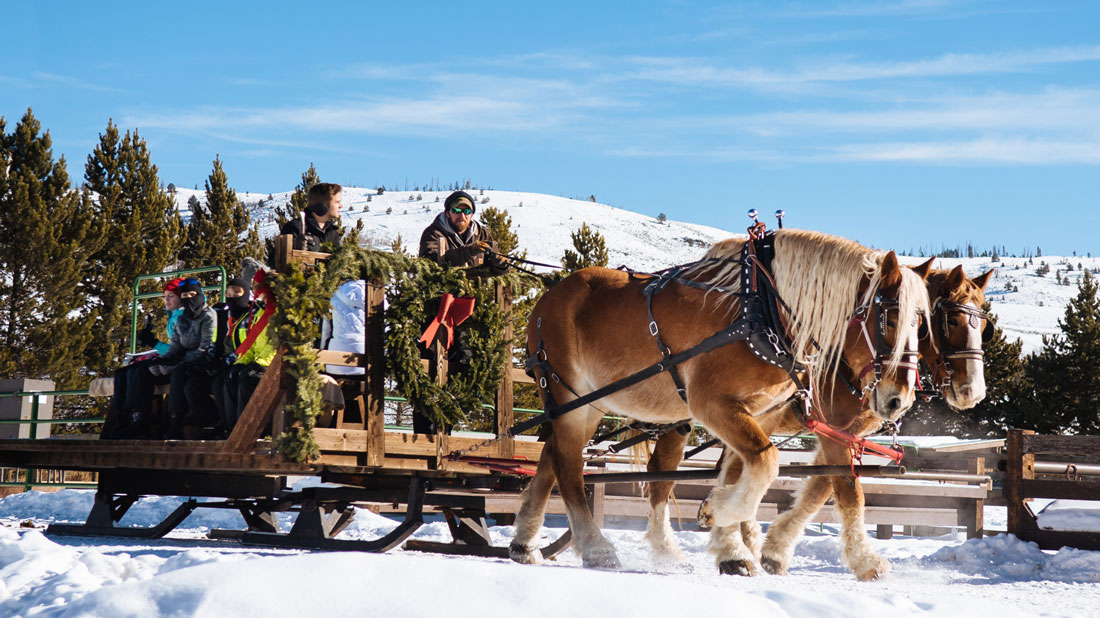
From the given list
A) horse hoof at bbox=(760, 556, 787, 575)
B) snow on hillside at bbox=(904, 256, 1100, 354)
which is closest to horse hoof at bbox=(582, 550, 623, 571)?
horse hoof at bbox=(760, 556, 787, 575)

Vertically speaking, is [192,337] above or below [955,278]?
below

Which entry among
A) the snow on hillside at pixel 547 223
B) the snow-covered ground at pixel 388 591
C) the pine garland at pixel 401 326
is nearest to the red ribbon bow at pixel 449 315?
the pine garland at pixel 401 326

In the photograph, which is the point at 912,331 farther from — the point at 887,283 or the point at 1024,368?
the point at 1024,368

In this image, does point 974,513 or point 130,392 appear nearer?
point 130,392

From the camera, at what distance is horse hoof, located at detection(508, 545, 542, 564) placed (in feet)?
21.4

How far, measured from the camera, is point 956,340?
217 inches

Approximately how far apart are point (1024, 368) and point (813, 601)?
32.4 metres

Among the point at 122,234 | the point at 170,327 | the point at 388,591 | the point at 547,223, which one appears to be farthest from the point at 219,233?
the point at 547,223

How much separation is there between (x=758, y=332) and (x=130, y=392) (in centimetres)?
501

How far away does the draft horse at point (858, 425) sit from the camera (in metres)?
5.49

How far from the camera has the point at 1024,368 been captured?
33.3m

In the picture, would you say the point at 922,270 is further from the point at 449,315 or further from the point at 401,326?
the point at 401,326

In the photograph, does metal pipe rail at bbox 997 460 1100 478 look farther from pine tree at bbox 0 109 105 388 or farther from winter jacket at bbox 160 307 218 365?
pine tree at bbox 0 109 105 388

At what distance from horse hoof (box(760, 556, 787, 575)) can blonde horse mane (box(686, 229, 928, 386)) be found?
1170 millimetres
